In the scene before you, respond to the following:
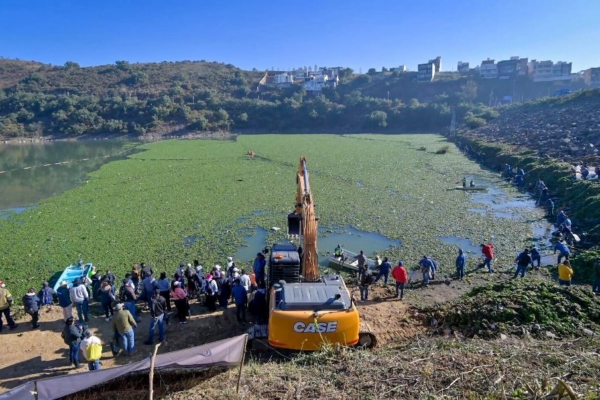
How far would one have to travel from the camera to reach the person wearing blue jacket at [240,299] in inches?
455

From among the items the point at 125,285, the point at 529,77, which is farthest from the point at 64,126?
the point at 529,77

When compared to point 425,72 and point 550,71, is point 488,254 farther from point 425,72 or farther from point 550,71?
point 550,71

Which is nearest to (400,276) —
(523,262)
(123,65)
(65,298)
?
(523,262)

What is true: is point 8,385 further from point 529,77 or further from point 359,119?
point 529,77

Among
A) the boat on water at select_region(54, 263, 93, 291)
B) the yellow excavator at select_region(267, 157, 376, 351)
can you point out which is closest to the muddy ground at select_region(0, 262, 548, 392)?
the yellow excavator at select_region(267, 157, 376, 351)

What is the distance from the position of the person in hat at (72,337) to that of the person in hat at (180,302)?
257 cm

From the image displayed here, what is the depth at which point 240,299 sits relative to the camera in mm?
11703

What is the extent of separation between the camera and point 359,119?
97.4m

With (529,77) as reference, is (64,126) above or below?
below

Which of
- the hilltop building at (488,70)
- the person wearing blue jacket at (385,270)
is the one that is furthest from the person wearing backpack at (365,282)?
the hilltop building at (488,70)

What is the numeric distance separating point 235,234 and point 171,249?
11.7 ft

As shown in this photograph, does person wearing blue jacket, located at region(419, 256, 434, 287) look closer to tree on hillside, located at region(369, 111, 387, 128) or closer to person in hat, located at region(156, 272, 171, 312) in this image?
person in hat, located at region(156, 272, 171, 312)

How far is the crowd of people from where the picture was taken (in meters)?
9.68

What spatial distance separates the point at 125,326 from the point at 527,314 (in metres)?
9.96
